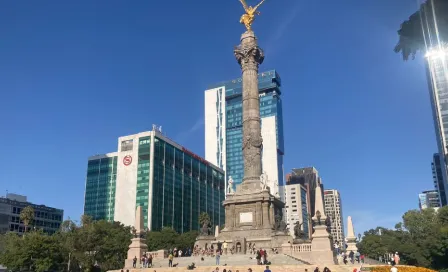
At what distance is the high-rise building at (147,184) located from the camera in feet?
367

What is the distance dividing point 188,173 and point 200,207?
12.9 meters

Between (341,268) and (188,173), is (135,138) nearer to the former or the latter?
(188,173)

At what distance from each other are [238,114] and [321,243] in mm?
150935

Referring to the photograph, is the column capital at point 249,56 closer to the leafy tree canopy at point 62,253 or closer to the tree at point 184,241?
the leafy tree canopy at point 62,253

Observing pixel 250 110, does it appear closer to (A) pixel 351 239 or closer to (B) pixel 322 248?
(A) pixel 351 239

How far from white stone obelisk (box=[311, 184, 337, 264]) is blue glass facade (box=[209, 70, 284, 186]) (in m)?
138

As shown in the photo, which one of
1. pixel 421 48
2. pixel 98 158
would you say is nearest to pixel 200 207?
pixel 98 158

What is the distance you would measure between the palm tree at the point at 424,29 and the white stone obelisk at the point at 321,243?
1649 centimetres

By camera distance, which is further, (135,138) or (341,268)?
(135,138)

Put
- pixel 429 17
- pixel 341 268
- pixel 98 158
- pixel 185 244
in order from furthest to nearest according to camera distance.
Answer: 1. pixel 98 158
2. pixel 185 244
3. pixel 341 268
4. pixel 429 17

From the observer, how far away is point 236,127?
179625 mm

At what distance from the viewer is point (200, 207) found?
443 ft

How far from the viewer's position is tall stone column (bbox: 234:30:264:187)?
46031mm

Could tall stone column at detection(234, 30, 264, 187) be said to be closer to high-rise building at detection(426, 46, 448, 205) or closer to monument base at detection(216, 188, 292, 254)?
monument base at detection(216, 188, 292, 254)
